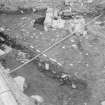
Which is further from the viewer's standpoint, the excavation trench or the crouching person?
the excavation trench

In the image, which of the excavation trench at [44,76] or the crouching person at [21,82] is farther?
the excavation trench at [44,76]

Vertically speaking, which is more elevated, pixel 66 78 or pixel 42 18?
pixel 42 18

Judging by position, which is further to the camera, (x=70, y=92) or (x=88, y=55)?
(x=88, y=55)

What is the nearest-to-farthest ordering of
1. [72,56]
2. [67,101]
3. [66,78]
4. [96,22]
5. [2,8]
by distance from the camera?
1. [67,101]
2. [66,78]
3. [72,56]
4. [96,22]
5. [2,8]

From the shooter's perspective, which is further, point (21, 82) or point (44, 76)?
point (44, 76)

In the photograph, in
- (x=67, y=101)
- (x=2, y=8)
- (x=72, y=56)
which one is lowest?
(x=67, y=101)

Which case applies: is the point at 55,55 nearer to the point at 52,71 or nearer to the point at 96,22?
the point at 52,71

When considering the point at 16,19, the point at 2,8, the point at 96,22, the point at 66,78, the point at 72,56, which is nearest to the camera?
the point at 66,78

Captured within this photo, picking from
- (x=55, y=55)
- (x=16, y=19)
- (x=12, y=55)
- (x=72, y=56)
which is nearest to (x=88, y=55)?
(x=72, y=56)

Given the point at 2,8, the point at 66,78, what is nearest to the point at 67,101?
the point at 66,78
